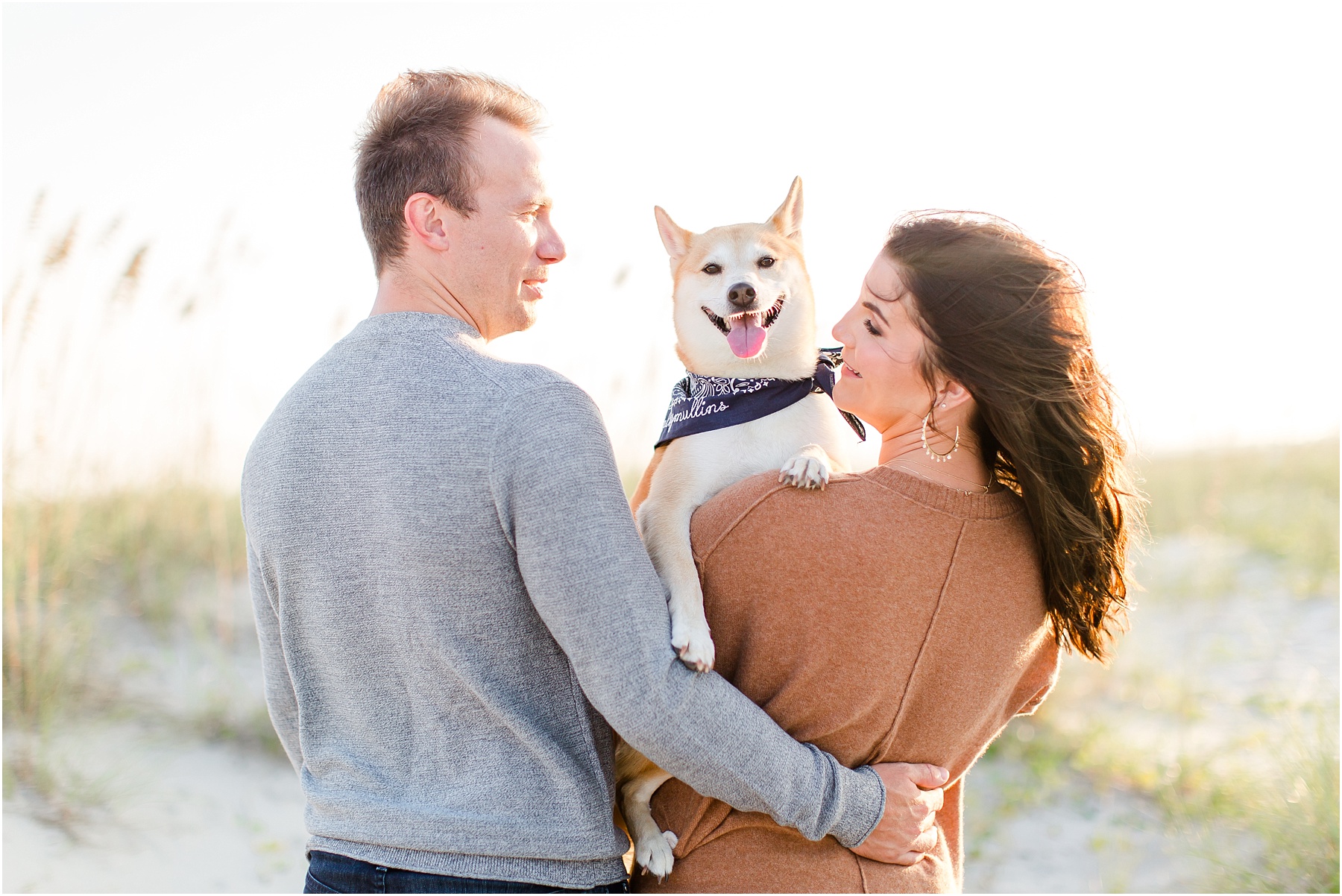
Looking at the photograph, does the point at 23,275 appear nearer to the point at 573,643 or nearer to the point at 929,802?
the point at 573,643

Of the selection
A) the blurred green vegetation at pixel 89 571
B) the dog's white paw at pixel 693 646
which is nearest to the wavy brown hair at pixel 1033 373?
the dog's white paw at pixel 693 646

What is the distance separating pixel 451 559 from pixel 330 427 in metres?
0.30

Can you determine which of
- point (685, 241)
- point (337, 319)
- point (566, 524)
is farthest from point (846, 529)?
point (337, 319)

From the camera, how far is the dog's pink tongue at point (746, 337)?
2.48m

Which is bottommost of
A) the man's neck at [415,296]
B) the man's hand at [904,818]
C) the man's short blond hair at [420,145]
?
the man's hand at [904,818]

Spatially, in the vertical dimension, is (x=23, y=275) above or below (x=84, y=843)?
above

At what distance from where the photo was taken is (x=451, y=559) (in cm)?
144

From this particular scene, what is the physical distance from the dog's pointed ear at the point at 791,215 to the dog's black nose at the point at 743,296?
1.38ft

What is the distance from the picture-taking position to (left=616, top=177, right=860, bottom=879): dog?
5.65 ft

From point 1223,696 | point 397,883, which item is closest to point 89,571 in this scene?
point 397,883

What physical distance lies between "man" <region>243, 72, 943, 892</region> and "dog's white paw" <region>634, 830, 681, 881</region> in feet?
0.31

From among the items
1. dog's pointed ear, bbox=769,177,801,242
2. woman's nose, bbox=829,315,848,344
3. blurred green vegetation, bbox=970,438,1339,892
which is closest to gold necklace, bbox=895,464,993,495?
woman's nose, bbox=829,315,848,344

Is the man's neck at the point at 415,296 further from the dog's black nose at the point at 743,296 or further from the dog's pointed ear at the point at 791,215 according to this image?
the dog's pointed ear at the point at 791,215

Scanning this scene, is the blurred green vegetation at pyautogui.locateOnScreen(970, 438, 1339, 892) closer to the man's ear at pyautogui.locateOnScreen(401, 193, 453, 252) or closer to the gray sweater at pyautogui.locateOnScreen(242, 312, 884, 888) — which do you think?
the gray sweater at pyautogui.locateOnScreen(242, 312, 884, 888)
